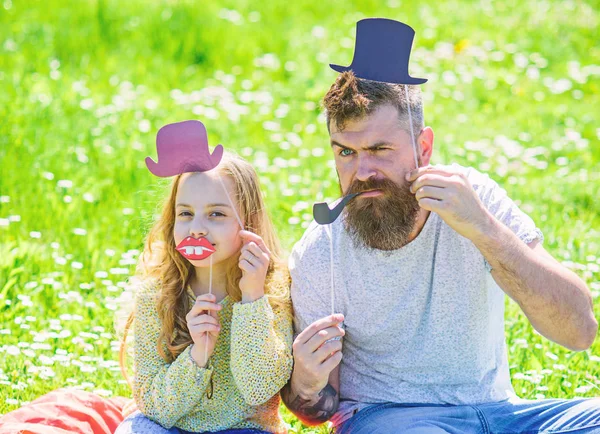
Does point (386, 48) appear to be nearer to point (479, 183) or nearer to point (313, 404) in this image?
point (479, 183)

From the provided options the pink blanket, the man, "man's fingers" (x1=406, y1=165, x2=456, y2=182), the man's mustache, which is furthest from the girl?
"man's fingers" (x1=406, y1=165, x2=456, y2=182)

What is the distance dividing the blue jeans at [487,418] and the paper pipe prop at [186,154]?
26.6 inches

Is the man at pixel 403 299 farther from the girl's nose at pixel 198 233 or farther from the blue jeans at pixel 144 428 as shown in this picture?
the girl's nose at pixel 198 233

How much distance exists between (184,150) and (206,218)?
0.75 feet

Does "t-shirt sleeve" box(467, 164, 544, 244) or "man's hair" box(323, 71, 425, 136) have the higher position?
"man's hair" box(323, 71, 425, 136)

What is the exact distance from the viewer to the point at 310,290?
3033 millimetres

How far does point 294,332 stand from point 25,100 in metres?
3.84

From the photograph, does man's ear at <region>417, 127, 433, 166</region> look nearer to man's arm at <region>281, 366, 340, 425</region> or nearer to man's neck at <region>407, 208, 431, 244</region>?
man's neck at <region>407, 208, 431, 244</region>

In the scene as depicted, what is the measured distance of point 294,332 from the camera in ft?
10.2

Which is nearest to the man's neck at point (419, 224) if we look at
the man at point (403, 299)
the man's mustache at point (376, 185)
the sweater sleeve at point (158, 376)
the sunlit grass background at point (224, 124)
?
the man at point (403, 299)

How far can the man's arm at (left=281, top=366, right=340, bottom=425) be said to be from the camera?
115 inches

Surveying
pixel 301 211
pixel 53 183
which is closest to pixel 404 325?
pixel 301 211

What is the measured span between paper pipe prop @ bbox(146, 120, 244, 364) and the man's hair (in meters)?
0.39

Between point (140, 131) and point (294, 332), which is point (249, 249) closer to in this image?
point (294, 332)
